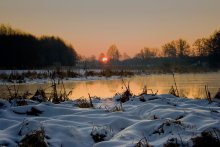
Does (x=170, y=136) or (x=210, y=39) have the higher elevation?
(x=210, y=39)

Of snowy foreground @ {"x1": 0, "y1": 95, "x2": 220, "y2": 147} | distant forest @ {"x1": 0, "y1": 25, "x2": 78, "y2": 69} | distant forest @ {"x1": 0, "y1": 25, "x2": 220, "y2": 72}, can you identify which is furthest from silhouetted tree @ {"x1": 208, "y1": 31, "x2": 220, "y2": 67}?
snowy foreground @ {"x1": 0, "y1": 95, "x2": 220, "y2": 147}

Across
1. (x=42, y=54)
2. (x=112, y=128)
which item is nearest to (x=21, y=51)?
(x=42, y=54)

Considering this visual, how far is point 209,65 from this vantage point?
4856 centimetres

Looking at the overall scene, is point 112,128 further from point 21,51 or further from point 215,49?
point 215,49

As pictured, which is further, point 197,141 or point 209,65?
point 209,65

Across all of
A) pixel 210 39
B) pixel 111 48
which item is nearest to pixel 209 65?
pixel 210 39

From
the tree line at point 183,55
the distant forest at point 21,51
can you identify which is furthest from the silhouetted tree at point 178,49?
the distant forest at point 21,51

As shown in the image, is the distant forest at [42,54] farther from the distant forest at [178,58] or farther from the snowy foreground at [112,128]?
the snowy foreground at [112,128]

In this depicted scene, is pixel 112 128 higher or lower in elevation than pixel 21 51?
lower

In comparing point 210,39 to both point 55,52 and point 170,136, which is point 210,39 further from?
point 170,136

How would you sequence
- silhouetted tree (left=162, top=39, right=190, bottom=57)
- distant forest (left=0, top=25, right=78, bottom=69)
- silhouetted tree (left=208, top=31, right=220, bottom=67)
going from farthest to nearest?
silhouetted tree (left=162, top=39, right=190, bottom=57)
silhouetted tree (left=208, top=31, right=220, bottom=67)
distant forest (left=0, top=25, right=78, bottom=69)

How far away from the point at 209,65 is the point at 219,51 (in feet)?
10.9

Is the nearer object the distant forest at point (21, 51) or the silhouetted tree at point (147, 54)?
the distant forest at point (21, 51)

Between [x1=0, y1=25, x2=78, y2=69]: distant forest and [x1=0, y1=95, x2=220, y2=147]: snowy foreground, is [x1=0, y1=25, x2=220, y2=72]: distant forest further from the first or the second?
[x1=0, y1=95, x2=220, y2=147]: snowy foreground
